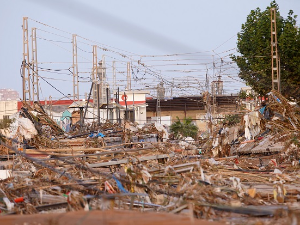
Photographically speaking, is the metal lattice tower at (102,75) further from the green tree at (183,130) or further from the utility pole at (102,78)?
the green tree at (183,130)

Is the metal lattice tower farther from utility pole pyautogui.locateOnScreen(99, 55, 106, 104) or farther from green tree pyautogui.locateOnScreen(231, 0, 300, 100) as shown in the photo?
green tree pyautogui.locateOnScreen(231, 0, 300, 100)

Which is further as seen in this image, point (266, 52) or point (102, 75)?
point (102, 75)

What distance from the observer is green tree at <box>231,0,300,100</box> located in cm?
2912

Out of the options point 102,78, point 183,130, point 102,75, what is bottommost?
point 183,130

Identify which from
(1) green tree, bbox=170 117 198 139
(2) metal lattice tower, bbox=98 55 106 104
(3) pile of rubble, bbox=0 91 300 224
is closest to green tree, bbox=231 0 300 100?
(1) green tree, bbox=170 117 198 139

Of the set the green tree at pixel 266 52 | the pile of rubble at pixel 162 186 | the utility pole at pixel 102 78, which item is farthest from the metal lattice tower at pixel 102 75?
the pile of rubble at pixel 162 186

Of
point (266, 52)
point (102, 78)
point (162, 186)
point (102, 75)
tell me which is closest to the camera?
point (162, 186)

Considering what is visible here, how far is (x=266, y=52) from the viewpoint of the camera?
29469mm

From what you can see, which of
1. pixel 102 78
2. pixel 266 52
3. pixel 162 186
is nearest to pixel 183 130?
pixel 102 78

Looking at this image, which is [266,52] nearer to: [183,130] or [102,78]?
[183,130]

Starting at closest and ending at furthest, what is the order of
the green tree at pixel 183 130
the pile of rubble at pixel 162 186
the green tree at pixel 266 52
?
1. the pile of rubble at pixel 162 186
2. the green tree at pixel 266 52
3. the green tree at pixel 183 130

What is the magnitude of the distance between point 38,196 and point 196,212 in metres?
2.88

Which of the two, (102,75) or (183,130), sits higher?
(102,75)

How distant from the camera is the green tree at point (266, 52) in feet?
95.6
